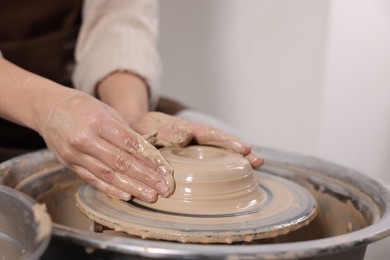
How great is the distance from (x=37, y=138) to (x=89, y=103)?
746 mm

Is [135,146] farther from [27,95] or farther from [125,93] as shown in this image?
[125,93]

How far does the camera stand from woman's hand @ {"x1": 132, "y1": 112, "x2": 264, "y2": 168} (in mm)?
1163

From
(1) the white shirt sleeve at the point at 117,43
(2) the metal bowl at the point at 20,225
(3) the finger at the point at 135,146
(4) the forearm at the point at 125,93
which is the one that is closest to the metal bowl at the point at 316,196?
(2) the metal bowl at the point at 20,225

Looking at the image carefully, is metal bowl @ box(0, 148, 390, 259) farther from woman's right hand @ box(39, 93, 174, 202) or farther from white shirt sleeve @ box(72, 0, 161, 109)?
white shirt sleeve @ box(72, 0, 161, 109)

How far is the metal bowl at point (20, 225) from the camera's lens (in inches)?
29.1

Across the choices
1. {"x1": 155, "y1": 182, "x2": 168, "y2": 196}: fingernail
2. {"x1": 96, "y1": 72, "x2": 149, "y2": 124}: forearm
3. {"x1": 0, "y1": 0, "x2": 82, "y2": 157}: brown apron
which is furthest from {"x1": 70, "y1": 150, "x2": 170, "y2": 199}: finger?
{"x1": 0, "y1": 0, "x2": 82, "y2": 157}: brown apron

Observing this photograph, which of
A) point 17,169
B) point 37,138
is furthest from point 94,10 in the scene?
point 17,169

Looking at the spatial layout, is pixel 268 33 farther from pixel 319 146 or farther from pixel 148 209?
pixel 148 209

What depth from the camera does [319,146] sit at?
224cm

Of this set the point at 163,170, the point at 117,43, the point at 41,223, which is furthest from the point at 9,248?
the point at 117,43

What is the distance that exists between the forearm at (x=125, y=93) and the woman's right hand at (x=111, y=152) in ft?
1.26

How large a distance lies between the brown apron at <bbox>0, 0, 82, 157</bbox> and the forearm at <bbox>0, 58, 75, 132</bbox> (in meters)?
0.55

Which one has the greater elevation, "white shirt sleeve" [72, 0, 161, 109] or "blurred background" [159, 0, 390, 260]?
"white shirt sleeve" [72, 0, 161, 109]

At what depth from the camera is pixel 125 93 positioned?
59.4 inches
